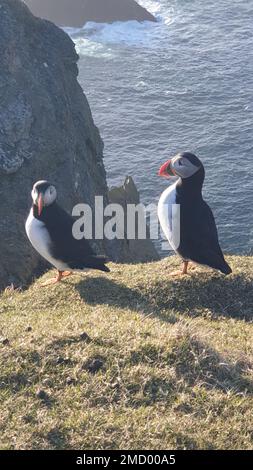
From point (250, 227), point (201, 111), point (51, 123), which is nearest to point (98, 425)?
point (51, 123)

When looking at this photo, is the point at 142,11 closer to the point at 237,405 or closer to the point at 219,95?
the point at 219,95

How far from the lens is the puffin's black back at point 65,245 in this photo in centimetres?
1447

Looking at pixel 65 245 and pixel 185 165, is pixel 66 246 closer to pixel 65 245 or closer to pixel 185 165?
pixel 65 245

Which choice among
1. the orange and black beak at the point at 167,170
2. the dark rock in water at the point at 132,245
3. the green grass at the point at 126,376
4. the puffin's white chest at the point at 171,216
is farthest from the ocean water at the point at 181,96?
the green grass at the point at 126,376

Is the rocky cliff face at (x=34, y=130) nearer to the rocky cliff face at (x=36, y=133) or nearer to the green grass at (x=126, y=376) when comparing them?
the rocky cliff face at (x=36, y=133)

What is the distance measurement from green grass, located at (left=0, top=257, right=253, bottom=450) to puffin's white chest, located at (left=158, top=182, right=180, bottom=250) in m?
1.49

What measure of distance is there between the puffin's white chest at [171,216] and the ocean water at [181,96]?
33.9 meters

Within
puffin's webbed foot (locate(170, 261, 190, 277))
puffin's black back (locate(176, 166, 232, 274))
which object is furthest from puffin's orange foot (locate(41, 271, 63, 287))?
puffin's black back (locate(176, 166, 232, 274))

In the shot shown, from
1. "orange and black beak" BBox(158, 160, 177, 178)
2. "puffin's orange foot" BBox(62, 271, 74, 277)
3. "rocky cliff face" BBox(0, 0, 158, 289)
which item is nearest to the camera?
"orange and black beak" BBox(158, 160, 177, 178)

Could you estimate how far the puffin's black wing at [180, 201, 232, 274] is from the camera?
13.9m

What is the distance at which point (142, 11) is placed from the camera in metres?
95.1

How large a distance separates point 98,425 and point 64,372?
1.29 meters

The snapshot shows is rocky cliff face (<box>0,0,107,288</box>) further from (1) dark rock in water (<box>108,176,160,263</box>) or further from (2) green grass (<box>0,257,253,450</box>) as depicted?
(2) green grass (<box>0,257,253,450</box>)

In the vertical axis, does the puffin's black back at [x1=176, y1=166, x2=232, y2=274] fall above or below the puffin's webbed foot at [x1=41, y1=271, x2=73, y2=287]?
above
